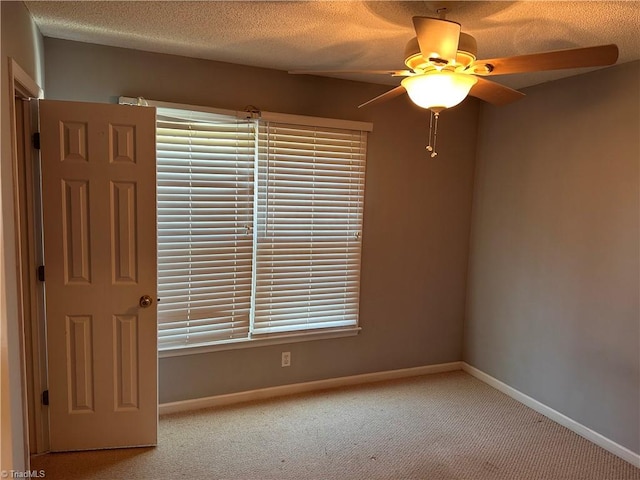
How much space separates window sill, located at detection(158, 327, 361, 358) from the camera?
303 cm

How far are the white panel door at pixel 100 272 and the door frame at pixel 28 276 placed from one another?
0.18 ft

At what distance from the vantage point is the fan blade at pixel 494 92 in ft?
6.53

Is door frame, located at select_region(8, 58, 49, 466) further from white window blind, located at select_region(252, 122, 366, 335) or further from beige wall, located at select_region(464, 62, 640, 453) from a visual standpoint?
beige wall, located at select_region(464, 62, 640, 453)

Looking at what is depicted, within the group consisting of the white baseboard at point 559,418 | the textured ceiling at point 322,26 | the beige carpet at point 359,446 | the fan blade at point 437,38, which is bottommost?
the beige carpet at point 359,446

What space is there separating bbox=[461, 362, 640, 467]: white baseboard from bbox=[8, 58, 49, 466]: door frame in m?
3.20

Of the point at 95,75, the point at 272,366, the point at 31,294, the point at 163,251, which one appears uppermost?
the point at 95,75

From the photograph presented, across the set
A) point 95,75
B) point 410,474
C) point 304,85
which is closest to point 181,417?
point 410,474

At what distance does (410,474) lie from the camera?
2477 millimetres

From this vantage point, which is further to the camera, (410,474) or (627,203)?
(627,203)

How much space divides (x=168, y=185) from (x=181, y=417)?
1563mm

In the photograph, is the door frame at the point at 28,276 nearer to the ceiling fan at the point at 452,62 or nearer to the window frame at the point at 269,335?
the window frame at the point at 269,335

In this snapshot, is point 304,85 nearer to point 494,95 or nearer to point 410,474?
point 494,95

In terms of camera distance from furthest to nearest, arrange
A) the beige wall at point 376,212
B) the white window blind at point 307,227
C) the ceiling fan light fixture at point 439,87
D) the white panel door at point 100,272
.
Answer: the white window blind at point 307,227 → the beige wall at point 376,212 → the white panel door at point 100,272 → the ceiling fan light fixture at point 439,87

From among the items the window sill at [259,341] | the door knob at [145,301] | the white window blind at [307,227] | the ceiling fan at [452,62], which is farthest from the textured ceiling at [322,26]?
the window sill at [259,341]
